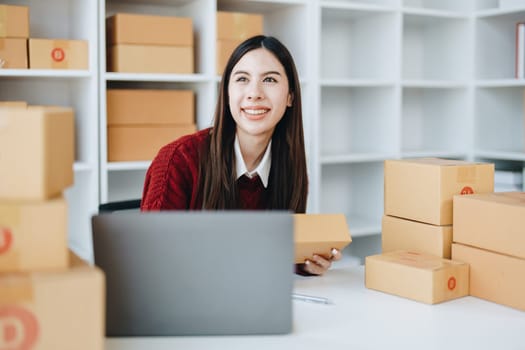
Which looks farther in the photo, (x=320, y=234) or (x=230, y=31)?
(x=230, y=31)

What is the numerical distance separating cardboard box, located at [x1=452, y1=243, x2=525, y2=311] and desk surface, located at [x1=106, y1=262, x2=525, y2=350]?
0.07 ft

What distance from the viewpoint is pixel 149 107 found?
2.83m

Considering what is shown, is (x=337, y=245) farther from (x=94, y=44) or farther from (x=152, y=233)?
(x=94, y=44)

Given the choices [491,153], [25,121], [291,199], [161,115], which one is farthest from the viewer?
[491,153]

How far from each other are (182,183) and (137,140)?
0.84m

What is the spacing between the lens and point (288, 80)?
2.18m

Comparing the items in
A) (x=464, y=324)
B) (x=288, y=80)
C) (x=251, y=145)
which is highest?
(x=288, y=80)

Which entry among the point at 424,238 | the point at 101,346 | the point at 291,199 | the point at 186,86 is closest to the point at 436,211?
the point at 424,238

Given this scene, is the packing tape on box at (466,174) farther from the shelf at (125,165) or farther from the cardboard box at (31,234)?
the shelf at (125,165)

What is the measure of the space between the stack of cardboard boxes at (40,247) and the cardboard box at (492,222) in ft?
3.11

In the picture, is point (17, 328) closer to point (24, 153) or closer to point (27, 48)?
point (24, 153)

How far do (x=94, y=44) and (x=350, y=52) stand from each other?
5.07 ft

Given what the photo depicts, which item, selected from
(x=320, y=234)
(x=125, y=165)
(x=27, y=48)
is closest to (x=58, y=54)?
(x=27, y=48)

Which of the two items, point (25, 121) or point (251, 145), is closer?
point (25, 121)
